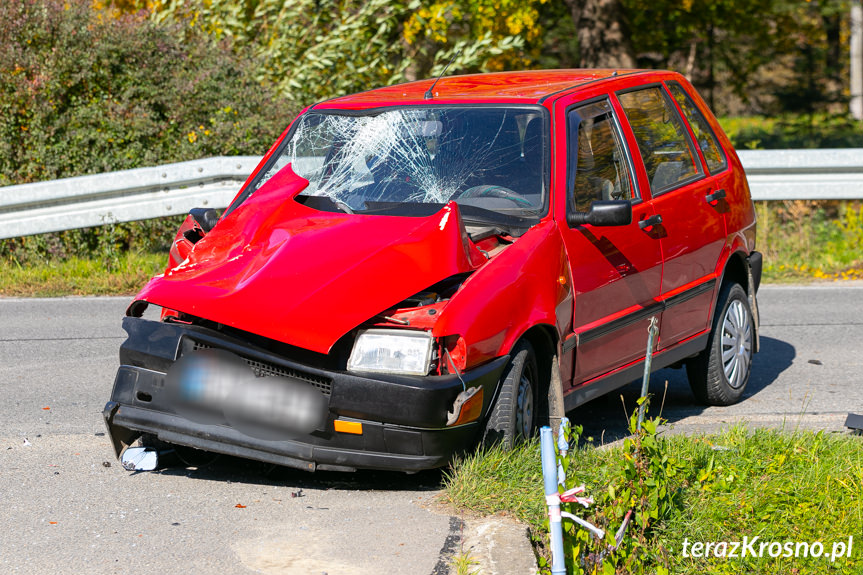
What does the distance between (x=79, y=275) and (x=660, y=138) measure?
5954 millimetres

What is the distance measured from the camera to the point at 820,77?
2039 centimetres

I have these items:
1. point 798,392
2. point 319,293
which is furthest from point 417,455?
point 798,392

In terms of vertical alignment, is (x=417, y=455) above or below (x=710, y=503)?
above

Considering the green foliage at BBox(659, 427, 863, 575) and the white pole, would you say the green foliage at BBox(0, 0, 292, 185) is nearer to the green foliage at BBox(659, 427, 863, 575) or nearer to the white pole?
the green foliage at BBox(659, 427, 863, 575)

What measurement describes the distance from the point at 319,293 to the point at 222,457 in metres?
1.20

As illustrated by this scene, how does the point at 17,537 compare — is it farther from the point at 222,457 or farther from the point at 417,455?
the point at 417,455

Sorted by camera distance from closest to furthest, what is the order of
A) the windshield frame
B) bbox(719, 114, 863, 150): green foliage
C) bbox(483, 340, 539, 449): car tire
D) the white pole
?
bbox(483, 340, 539, 449): car tire → the windshield frame → bbox(719, 114, 863, 150): green foliage → the white pole

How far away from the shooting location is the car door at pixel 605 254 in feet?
17.4

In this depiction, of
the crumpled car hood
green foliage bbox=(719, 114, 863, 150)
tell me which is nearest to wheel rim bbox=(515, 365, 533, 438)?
the crumpled car hood

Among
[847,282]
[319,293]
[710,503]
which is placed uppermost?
[319,293]

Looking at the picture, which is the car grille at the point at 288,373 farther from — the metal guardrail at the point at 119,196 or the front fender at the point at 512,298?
the metal guardrail at the point at 119,196

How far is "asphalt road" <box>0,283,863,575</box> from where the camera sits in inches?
160

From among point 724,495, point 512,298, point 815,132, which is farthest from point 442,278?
point 815,132

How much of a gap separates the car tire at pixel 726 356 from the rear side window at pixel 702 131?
757mm
